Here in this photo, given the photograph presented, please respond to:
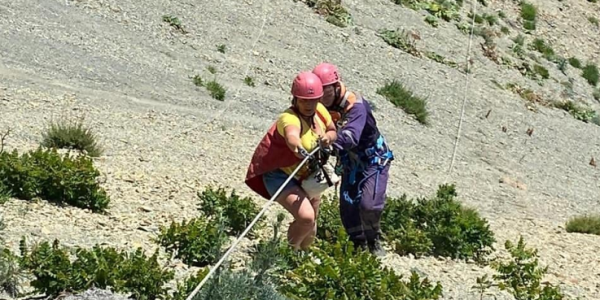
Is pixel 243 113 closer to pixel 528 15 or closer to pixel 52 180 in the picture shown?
pixel 52 180

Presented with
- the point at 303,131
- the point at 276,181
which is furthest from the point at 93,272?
the point at 303,131

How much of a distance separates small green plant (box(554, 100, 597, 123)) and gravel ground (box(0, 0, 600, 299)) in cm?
33

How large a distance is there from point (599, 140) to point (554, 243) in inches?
413

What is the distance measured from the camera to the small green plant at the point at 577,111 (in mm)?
21109

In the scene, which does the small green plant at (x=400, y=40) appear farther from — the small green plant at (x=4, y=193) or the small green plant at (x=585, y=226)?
the small green plant at (x=4, y=193)

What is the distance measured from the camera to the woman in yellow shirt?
6012 mm

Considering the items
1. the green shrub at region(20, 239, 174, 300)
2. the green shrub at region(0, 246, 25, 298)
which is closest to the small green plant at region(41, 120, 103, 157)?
the green shrub at region(20, 239, 174, 300)

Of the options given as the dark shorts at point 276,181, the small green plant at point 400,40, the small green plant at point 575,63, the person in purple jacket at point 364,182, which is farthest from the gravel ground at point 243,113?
→ the small green plant at point 575,63

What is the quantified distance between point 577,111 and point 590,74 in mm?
3409

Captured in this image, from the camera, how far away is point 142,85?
1402 centimetres

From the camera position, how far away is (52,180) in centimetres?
717

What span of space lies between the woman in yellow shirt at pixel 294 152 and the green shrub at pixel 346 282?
654mm

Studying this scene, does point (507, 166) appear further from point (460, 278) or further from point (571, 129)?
point (460, 278)

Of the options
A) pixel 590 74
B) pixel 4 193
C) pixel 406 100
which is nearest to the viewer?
pixel 4 193
